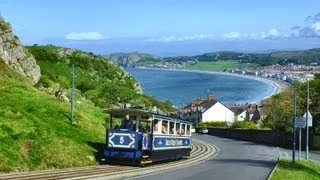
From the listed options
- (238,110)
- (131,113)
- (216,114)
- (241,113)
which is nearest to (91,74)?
(131,113)

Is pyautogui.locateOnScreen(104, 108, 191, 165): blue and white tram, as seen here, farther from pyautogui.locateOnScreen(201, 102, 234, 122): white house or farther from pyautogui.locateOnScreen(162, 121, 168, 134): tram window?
pyautogui.locateOnScreen(201, 102, 234, 122): white house

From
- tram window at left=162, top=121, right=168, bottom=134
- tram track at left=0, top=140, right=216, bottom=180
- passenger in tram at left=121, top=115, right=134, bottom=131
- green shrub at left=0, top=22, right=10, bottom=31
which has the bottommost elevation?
tram track at left=0, top=140, right=216, bottom=180

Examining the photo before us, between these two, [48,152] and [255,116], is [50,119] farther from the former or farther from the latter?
[255,116]

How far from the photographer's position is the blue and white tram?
32406 millimetres

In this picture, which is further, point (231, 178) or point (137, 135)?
point (137, 135)

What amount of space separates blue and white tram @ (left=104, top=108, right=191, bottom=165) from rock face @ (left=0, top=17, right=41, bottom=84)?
45.6ft

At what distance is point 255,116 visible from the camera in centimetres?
15888

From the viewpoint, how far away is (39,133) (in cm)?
2991

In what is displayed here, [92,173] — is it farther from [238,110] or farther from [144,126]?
[238,110]

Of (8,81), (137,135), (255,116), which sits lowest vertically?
(255,116)

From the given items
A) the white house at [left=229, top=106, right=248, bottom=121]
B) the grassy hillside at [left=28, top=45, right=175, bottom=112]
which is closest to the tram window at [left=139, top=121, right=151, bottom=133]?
the grassy hillside at [left=28, top=45, right=175, bottom=112]

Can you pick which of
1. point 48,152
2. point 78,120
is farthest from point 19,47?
point 48,152

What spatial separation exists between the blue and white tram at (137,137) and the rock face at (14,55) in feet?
45.6

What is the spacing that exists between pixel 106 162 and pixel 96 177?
7840 millimetres
